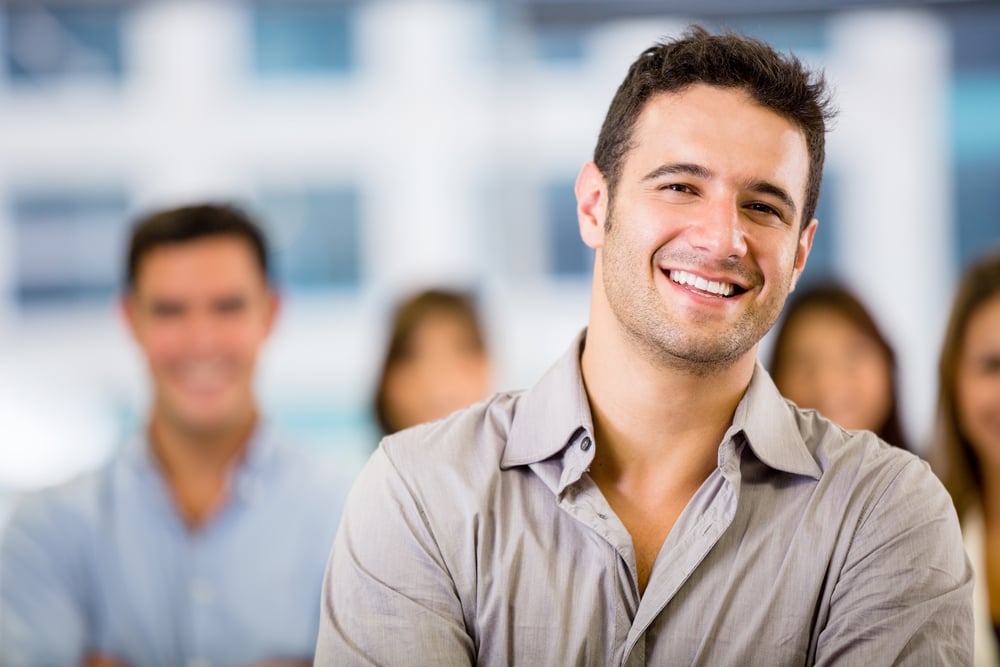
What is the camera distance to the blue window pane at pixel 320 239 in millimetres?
6191

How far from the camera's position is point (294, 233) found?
6.31 meters

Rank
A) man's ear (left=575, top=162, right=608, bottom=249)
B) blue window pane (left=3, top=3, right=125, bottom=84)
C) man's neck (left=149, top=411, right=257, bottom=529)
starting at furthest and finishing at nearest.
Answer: blue window pane (left=3, top=3, right=125, bottom=84) < man's neck (left=149, top=411, right=257, bottom=529) < man's ear (left=575, top=162, right=608, bottom=249)

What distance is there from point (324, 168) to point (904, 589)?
5.18 metres

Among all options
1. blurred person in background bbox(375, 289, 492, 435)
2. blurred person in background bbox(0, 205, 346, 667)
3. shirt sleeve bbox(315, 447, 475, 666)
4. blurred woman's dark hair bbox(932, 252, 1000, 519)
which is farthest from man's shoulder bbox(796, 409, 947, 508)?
blurred person in background bbox(375, 289, 492, 435)

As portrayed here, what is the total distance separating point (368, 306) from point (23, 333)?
2.09 metres

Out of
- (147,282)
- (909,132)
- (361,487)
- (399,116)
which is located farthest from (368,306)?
(361,487)

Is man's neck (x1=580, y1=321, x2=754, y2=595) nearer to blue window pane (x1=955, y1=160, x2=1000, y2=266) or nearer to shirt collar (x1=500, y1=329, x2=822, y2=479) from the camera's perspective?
shirt collar (x1=500, y1=329, x2=822, y2=479)

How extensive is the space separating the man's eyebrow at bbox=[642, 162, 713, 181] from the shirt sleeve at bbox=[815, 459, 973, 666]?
1.43ft

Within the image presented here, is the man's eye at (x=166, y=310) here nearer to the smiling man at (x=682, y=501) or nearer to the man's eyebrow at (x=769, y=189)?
the smiling man at (x=682, y=501)

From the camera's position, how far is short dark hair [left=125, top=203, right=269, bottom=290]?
231cm

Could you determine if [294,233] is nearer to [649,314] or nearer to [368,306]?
[368,306]

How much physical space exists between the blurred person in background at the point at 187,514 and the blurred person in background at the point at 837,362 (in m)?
0.99

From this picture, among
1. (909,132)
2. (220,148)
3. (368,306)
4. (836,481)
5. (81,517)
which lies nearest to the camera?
(836,481)

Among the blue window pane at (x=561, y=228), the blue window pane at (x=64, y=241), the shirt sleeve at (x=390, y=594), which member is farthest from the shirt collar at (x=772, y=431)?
the blue window pane at (x=64, y=241)
